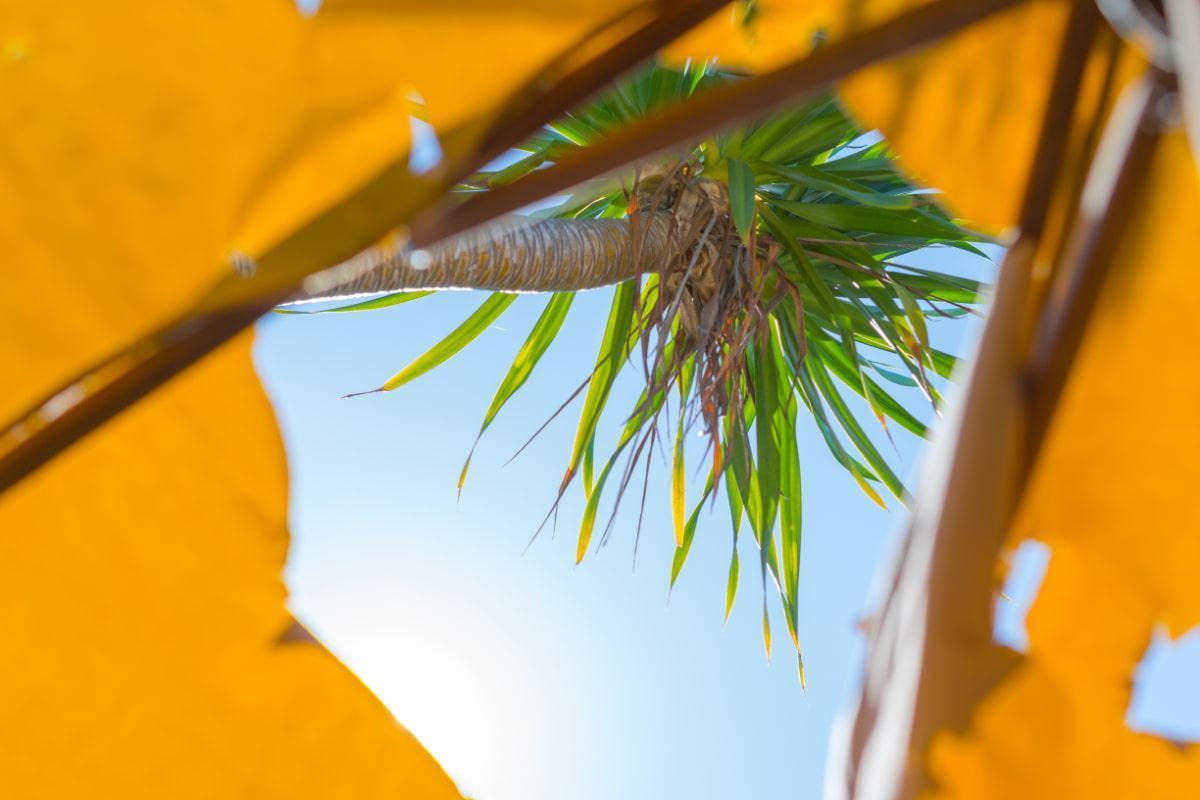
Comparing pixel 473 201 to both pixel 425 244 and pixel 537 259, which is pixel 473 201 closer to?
pixel 425 244

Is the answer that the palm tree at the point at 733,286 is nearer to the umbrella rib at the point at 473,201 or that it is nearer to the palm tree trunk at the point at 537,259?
the palm tree trunk at the point at 537,259

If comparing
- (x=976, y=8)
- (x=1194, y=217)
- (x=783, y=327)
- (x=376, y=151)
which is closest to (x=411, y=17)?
(x=376, y=151)

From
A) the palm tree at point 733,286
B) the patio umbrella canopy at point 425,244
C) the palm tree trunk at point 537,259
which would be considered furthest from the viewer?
the palm tree at point 733,286

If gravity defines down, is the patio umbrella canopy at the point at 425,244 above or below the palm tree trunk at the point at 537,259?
below

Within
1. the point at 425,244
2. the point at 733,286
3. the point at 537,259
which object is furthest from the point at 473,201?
the point at 733,286

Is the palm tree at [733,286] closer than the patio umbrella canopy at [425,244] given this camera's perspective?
No

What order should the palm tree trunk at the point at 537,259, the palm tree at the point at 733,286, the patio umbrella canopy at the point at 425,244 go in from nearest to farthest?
1. the patio umbrella canopy at the point at 425,244
2. the palm tree trunk at the point at 537,259
3. the palm tree at the point at 733,286

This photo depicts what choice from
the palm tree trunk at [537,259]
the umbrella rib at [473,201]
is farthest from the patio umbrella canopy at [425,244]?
the palm tree trunk at [537,259]

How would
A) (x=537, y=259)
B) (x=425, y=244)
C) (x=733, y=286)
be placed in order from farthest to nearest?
(x=733, y=286) → (x=537, y=259) → (x=425, y=244)
